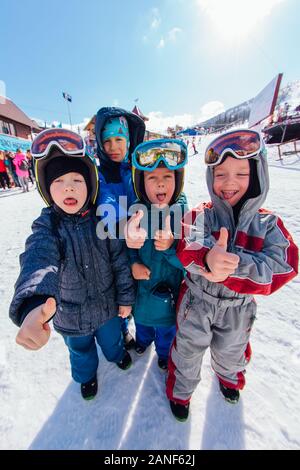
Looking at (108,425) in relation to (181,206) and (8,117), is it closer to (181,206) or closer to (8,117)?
(181,206)

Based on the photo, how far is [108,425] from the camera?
56.6 inches

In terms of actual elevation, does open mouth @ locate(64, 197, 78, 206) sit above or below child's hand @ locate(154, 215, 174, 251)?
above

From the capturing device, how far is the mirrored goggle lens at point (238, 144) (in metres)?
1.33

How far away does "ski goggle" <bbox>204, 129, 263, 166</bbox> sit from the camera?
132 cm

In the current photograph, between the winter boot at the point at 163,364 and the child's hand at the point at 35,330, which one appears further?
the winter boot at the point at 163,364

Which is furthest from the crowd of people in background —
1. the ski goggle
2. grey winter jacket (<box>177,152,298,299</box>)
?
grey winter jacket (<box>177,152,298,299</box>)

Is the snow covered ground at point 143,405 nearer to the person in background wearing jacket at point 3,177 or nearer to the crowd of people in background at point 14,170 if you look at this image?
the crowd of people in background at point 14,170

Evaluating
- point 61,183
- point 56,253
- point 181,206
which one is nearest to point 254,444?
point 181,206

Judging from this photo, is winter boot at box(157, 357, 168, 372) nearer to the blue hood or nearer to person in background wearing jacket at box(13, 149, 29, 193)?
the blue hood

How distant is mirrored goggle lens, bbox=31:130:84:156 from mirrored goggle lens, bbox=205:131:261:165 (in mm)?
983

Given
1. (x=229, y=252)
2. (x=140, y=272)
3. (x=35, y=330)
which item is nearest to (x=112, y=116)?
(x=140, y=272)

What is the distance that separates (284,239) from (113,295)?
4.22 ft

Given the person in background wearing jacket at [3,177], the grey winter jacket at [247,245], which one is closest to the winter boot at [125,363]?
the grey winter jacket at [247,245]

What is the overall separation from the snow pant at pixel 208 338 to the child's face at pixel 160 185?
0.69 m
